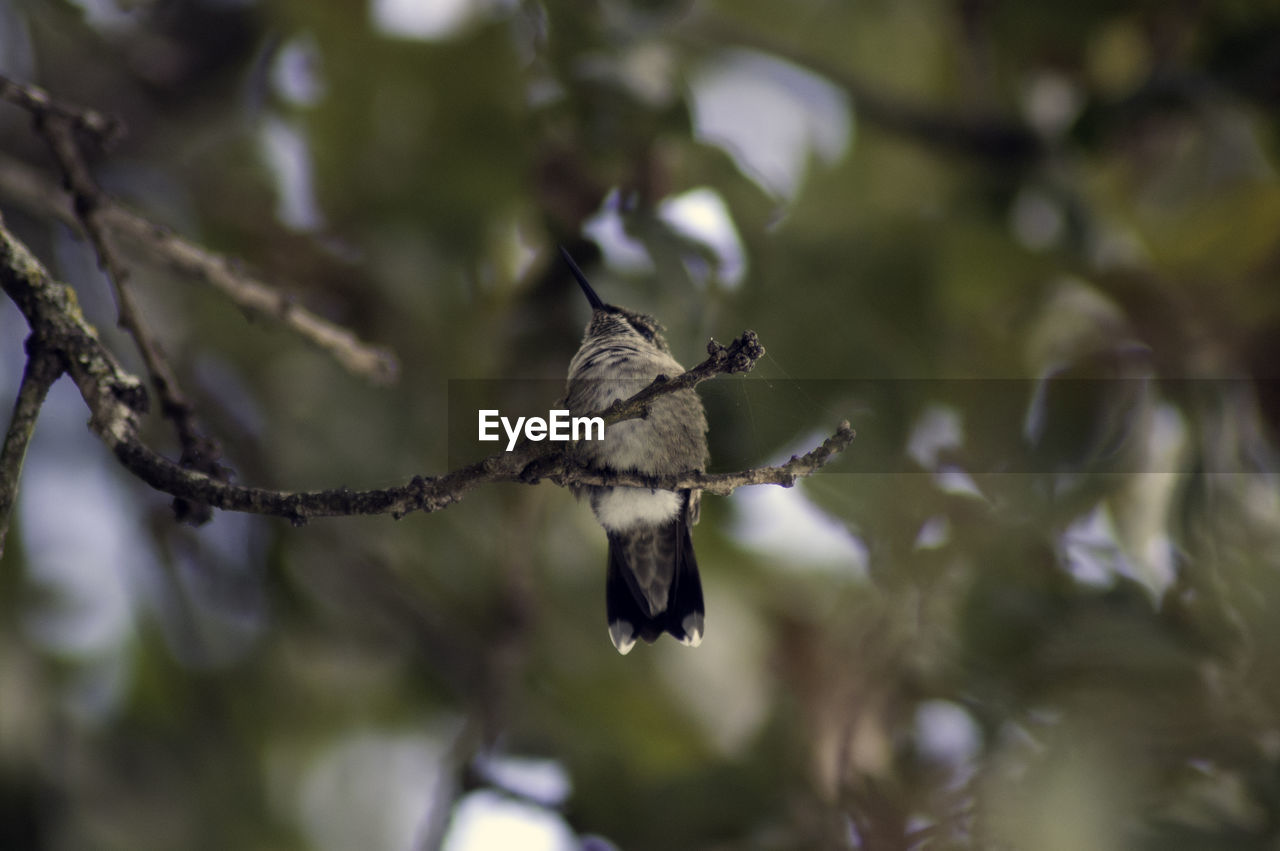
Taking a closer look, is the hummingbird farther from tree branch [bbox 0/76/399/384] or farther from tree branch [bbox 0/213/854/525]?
tree branch [bbox 0/76/399/384]

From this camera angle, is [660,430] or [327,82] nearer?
[660,430]

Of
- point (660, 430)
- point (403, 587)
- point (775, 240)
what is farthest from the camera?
point (403, 587)

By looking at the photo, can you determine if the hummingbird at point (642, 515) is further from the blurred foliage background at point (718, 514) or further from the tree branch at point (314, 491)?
the blurred foliage background at point (718, 514)

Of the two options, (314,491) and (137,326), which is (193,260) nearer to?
(137,326)

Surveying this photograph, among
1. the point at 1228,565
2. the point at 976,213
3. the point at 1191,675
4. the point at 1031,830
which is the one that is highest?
the point at 976,213

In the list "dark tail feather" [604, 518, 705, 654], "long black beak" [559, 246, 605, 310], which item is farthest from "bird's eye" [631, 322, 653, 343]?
"dark tail feather" [604, 518, 705, 654]

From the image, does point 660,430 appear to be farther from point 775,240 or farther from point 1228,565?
point 1228,565

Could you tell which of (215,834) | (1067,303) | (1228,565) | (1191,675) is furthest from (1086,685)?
(215,834)
